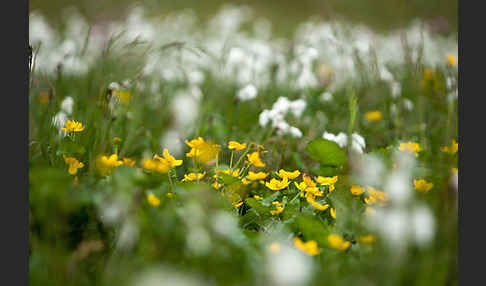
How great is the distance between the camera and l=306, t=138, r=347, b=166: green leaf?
1.58 meters

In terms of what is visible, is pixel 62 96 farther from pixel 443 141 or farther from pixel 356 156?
pixel 443 141

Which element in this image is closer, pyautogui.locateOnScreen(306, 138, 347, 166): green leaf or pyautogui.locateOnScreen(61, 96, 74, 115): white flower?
pyautogui.locateOnScreen(306, 138, 347, 166): green leaf

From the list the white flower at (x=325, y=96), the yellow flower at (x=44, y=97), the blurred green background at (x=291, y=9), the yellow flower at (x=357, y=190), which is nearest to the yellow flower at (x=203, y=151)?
the yellow flower at (x=357, y=190)

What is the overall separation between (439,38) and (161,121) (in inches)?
147

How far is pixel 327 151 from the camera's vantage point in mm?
1602

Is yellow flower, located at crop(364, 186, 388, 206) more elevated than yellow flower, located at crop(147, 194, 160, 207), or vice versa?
yellow flower, located at crop(147, 194, 160, 207)

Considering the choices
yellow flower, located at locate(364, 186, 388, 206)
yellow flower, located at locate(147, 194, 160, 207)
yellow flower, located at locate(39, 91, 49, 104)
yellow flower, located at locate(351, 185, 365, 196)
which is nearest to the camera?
yellow flower, located at locate(147, 194, 160, 207)

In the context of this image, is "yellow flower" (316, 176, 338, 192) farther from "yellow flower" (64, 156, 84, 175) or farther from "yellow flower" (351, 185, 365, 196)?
"yellow flower" (64, 156, 84, 175)

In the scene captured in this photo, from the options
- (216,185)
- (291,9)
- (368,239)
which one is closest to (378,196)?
(368,239)

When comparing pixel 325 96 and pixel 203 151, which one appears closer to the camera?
pixel 203 151

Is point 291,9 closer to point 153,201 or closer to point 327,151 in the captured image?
point 327,151

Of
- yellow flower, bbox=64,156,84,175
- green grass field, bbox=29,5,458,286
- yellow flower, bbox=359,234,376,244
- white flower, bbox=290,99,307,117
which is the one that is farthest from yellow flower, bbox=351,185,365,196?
yellow flower, bbox=64,156,84,175

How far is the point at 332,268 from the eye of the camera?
97 centimetres

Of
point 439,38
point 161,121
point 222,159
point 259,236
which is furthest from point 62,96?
point 439,38
